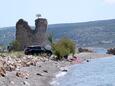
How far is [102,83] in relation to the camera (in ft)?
131

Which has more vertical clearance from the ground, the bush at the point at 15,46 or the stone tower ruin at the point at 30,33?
the stone tower ruin at the point at 30,33

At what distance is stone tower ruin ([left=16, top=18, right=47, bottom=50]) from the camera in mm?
122125

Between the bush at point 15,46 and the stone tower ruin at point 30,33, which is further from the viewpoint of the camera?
the stone tower ruin at point 30,33

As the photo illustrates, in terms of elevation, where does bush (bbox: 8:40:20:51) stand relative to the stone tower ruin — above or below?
below

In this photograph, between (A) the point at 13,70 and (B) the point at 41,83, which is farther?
(A) the point at 13,70

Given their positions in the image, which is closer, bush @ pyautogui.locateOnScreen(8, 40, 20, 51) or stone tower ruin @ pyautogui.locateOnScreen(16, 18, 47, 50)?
bush @ pyautogui.locateOnScreen(8, 40, 20, 51)

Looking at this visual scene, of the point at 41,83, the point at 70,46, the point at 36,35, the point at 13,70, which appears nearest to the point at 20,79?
the point at 41,83

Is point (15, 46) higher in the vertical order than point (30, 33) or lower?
lower

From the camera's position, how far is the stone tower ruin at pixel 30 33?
122125 millimetres

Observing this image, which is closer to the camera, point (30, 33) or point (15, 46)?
point (15, 46)

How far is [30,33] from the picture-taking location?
410 ft

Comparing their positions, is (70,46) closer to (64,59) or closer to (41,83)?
(64,59)

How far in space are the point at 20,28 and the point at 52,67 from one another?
226ft

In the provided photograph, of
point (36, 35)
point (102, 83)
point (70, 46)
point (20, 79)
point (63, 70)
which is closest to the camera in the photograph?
point (20, 79)
